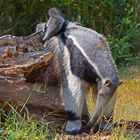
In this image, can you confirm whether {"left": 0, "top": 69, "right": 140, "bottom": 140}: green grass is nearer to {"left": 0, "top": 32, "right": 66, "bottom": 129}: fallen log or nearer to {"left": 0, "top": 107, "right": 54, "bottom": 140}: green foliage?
{"left": 0, "top": 107, "right": 54, "bottom": 140}: green foliage

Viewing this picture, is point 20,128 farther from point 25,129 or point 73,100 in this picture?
point 73,100

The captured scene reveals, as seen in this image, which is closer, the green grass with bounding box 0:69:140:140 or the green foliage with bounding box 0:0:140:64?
the green grass with bounding box 0:69:140:140

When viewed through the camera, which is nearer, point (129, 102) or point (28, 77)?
point (28, 77)

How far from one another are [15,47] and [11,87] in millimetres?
478

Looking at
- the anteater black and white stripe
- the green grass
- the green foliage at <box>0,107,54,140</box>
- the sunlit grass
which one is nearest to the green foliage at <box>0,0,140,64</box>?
the sunlit grass

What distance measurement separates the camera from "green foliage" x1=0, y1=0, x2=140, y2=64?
40.3 ft

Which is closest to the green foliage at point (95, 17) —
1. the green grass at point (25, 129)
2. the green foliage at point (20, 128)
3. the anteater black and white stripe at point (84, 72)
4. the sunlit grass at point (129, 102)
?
the sunlit grass at point (129, 102)

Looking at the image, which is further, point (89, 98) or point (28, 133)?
point (89, 98)

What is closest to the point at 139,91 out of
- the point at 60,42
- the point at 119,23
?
the point at 119,23

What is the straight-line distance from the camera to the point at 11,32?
40.2 ft

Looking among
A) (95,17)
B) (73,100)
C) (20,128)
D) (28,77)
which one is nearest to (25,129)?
(20,128)

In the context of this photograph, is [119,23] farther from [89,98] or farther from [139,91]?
[89,98]

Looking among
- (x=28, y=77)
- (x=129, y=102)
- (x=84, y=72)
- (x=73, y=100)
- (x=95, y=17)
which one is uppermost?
(x=84, y=72)

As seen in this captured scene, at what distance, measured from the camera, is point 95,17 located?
12.9 metres
